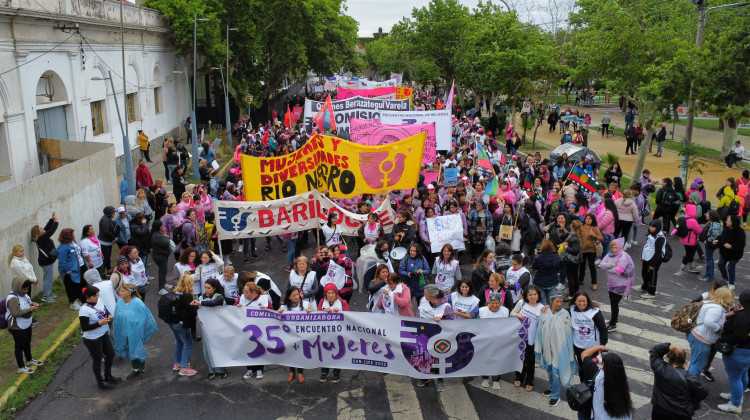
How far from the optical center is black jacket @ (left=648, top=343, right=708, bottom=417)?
5871 millimetres

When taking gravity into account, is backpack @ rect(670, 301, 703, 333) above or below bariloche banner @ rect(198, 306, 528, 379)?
above

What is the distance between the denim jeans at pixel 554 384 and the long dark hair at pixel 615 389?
69.5 inches

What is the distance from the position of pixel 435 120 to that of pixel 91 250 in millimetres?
11474

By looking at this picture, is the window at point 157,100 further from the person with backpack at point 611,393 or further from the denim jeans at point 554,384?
the person with backpack at point 611,393

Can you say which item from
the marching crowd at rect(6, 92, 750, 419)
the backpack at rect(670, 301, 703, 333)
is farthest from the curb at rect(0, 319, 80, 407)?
the backpack at rect(670, 301, 703, 333)

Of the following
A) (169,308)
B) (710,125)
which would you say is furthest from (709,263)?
(710,125)

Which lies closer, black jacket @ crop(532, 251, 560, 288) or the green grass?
black jacket @ crop(532, 251, 560, 288)

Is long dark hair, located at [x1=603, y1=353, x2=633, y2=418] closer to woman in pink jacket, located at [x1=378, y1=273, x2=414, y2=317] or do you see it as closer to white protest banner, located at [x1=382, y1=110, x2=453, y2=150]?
woman in pink jacket, located at [x1=378, y1=273, x2=414, y2=317]

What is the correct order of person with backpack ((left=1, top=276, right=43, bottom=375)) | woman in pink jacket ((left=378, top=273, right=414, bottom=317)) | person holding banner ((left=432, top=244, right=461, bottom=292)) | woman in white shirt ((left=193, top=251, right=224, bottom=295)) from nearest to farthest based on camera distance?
person with backpack ((left=1, top=276, right=43, bottom=375)) < woman in pink jacket ((left=378, top=273, right=414, bottom=317)) < woman in white shirt ((left=193, top=251, right=224, bottom=295)) < person holding banner ((left=432, top=244, right=461, bottom=292))

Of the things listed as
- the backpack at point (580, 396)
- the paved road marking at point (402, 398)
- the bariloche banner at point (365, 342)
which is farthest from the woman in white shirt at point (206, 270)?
the backpack at point (580, 396)

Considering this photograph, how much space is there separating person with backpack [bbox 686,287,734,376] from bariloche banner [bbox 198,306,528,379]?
2.07 metres

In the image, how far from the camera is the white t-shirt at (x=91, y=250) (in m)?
10.6

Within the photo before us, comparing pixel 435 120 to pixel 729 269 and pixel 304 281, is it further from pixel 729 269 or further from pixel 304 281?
pixel 304 281

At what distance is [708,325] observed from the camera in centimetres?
738
